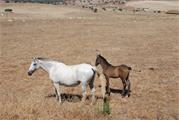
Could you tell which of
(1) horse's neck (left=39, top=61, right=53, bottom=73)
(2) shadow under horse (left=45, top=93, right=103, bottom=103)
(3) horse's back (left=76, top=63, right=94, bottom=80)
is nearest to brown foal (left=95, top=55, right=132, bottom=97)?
(2) shadow under horse (left=45, top=93, right=103, bottom=103)

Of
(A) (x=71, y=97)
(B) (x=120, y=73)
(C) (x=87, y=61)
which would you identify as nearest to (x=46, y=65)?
(A) (x=71, y=97)

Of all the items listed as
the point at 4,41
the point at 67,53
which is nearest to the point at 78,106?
the point at 67,53

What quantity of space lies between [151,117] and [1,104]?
14.3 feet

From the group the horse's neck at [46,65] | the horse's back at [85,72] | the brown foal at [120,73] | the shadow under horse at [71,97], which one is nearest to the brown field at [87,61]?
the shadow under horse at [71,97]

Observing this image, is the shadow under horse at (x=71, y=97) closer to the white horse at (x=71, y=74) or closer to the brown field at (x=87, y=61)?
the brown field at (x=87, y=61)

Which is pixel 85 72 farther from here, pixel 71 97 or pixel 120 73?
pixel 120 73

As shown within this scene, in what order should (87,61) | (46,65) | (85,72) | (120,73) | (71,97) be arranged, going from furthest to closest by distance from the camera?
1. (87,61)
2. (120,73)
3. (71,97)
4. (46,65)
5. (85,72)

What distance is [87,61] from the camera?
26344 mm

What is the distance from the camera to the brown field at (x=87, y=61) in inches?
514

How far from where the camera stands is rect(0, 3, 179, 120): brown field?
42.9ft

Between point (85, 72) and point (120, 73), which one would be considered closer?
point (85, 72)

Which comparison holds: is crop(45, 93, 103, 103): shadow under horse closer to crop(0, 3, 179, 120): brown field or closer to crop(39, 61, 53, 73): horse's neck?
crop(0, 3, 179, 120): brown field

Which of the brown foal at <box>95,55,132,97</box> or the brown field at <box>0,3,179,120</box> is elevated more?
the brown foal at <box>95,55,132,97</box>

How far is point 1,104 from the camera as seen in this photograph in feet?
43.1
